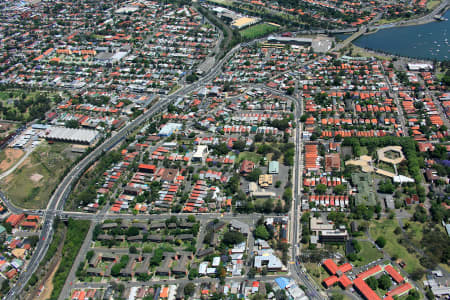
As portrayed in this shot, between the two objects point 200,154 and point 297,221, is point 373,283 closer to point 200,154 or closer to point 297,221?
point 297,221

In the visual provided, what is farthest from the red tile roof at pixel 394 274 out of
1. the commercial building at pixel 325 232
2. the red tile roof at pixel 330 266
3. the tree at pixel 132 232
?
the tree at pixel 132 232

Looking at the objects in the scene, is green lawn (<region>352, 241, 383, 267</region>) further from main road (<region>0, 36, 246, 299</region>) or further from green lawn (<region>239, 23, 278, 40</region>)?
green lawn (<region>239, 23, 278, 40</region>)

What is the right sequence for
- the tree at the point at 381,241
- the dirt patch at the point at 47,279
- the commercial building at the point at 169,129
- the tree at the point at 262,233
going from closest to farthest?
the dirt patch at the point at 47,279, the tree at the point at 381,241, the tree at the point at 262,233, the commercial building at the point at 169,129

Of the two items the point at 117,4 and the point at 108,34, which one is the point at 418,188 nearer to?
the point at 108,34

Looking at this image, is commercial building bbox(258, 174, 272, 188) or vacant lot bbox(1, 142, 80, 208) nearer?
commercial building bbox(258, 174, 272, 188)

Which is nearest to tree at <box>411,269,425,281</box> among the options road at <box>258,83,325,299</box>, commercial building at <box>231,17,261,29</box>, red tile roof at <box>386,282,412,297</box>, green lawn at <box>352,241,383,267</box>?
red tile roof at <box>386,282,412,297</box>

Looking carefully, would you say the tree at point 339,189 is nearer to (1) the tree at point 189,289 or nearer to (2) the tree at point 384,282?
(2) the tree at point 384,282
